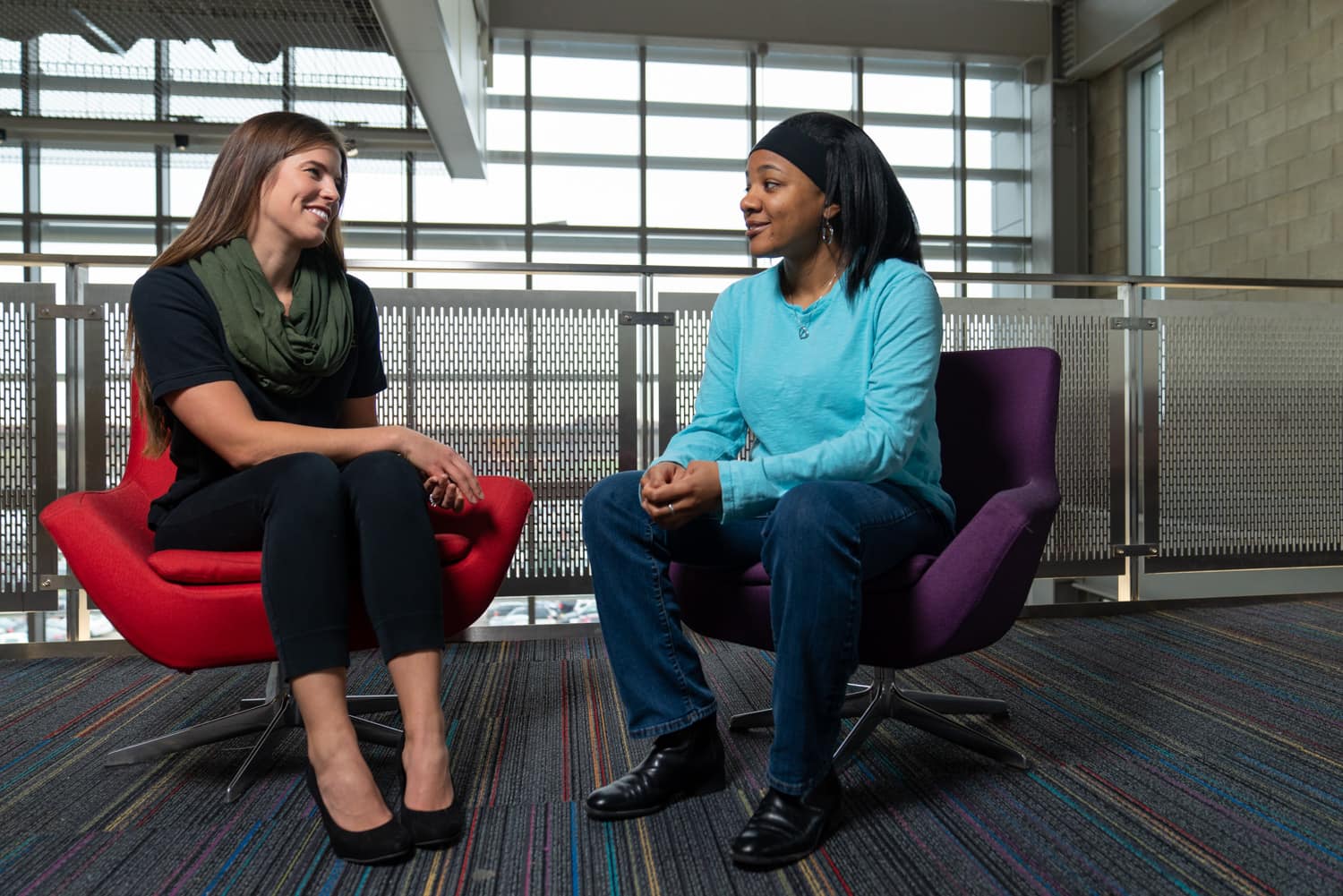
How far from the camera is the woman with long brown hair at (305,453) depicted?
1.26 meters

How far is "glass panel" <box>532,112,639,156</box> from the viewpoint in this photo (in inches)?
284

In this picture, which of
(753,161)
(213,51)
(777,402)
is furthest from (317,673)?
(213,51)

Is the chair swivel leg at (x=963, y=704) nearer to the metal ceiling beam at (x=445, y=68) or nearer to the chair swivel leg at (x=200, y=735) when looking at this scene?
the chair swivel leg at (x=200, y=735)

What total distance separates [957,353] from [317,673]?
4.11 feet

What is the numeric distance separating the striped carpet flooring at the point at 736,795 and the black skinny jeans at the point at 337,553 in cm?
29

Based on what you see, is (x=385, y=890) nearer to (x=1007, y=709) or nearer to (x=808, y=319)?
(x=808, y=319)

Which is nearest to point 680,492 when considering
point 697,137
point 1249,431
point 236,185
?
point 236,185

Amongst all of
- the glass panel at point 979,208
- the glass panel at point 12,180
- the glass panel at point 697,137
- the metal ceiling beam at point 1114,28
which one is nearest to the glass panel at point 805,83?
the glass panel at point 697,137

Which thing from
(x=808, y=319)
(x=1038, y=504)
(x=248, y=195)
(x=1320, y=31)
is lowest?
(x=1038, y=504)

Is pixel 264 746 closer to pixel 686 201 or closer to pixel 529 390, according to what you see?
pixel 529 390

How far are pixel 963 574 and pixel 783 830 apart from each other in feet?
1.46

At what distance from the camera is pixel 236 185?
61.2 inches

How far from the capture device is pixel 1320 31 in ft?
18.0

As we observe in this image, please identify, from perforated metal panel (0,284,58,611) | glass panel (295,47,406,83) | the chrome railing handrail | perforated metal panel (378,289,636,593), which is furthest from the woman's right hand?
glass panel (295,47,406,83)
